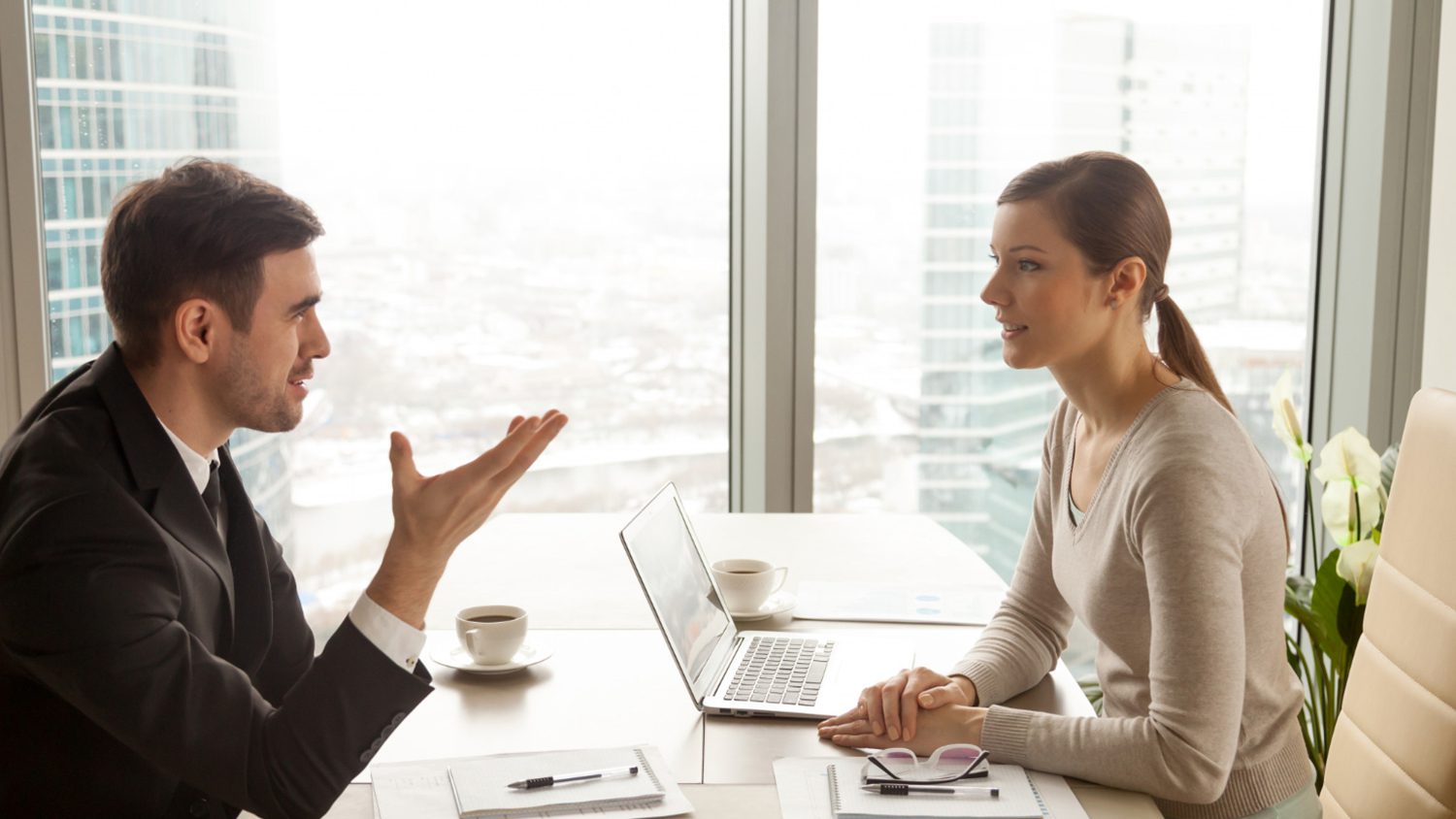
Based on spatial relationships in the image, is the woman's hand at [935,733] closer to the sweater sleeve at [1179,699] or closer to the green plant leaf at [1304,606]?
the sweater sleeve at [1179,699]

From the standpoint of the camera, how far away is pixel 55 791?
1.23 metres

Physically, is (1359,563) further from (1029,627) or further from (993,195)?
(993,195)

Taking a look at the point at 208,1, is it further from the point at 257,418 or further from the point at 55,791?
the point at 55,791

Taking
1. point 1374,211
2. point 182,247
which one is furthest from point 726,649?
point 1374,211

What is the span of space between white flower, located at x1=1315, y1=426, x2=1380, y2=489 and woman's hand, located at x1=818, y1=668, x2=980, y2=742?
3.40 feet

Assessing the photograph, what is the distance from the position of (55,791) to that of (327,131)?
6.58 ft

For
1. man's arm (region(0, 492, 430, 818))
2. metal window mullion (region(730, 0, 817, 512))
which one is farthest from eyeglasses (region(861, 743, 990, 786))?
metal window mullion (region(730, 0, 817, 512))

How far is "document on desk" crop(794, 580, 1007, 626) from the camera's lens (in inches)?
74.0

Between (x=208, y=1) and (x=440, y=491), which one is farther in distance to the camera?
(x=208, y=1)

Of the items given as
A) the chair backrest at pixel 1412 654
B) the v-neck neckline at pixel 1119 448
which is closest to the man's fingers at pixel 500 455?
the v-neck neckline at pixel 1119 448

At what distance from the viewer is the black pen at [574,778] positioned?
1.26m

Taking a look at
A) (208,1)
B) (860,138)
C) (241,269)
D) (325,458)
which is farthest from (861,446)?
(241,269)

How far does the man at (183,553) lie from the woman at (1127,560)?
0.52 metres

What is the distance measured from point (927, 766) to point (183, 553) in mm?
775
